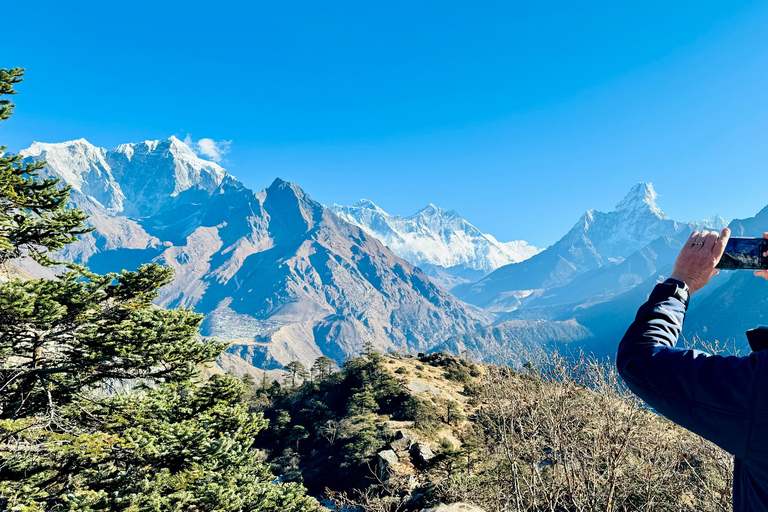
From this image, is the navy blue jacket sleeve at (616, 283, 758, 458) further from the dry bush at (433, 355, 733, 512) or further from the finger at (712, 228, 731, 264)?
the dry bush at (433, 355, 733, 512)

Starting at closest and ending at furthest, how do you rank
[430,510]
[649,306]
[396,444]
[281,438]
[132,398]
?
[649,306], [132,398], [430,510], [396,444], [281,438]

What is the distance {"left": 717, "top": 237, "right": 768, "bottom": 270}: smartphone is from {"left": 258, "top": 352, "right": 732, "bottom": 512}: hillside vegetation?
5243mm

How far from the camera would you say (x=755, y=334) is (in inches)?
64.5

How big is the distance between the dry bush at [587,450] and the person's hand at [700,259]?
532cm

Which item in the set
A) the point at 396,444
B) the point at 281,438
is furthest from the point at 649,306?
the point at 281,438

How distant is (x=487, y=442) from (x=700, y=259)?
26.6 meters

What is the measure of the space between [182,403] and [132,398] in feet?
4.88

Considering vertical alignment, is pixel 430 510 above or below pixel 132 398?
below

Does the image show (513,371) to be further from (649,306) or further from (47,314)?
(47,314)

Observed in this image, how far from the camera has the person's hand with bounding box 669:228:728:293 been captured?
186cm

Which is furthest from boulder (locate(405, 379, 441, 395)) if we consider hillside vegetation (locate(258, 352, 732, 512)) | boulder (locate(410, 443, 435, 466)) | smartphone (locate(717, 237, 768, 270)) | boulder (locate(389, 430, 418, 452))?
smartphone (locate(717, 237, 768, 270))

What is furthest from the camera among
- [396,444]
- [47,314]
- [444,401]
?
[444,401]

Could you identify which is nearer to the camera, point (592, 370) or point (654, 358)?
point (654, 358)

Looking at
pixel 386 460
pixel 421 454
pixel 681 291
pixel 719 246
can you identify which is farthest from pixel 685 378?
pixel 386 460
